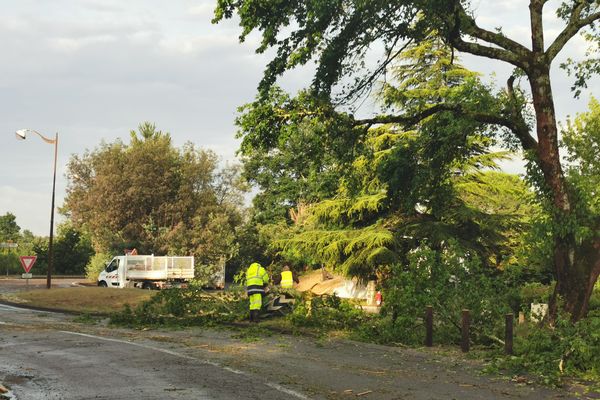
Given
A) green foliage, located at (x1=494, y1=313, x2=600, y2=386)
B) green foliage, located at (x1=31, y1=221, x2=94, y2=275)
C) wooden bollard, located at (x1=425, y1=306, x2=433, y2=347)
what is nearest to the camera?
green foliage, located at (x1=494, y1=313, x2=600, y2=386)

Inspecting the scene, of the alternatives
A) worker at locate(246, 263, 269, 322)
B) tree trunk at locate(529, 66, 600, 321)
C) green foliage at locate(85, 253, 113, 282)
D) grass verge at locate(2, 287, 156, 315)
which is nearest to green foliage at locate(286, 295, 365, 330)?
worker at locate(246, 263, 269, 322)

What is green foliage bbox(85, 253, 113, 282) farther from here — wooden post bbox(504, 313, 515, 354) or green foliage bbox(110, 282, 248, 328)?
wooden post bbox(504, 313, 515, 354)

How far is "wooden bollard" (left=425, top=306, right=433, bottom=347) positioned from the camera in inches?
512

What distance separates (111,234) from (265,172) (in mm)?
17313

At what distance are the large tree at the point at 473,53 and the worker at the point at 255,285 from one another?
183 inches

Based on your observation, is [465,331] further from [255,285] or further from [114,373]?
[114,373]

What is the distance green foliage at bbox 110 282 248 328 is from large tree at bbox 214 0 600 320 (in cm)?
615

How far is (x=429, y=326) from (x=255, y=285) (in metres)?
5.31

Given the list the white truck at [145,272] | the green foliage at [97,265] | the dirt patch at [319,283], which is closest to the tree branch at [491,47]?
the dirt patch at [319,283]

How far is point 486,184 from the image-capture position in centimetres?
2700

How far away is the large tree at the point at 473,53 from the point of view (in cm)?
1341

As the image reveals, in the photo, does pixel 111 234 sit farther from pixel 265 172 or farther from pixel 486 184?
pixel 486 184

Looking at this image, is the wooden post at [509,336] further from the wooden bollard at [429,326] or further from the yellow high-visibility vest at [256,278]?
the yellow high-visibility vest at [256,278]

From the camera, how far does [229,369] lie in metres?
9.61
